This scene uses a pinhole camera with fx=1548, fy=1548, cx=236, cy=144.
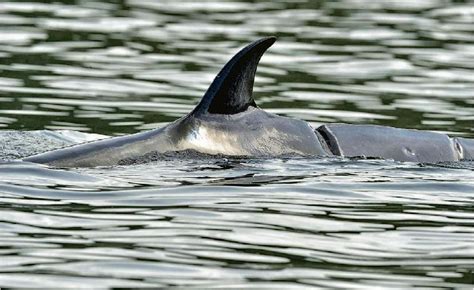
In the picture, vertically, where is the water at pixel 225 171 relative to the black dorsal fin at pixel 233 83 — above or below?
below

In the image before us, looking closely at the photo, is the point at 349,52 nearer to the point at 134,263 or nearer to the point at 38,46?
the point at 38,46

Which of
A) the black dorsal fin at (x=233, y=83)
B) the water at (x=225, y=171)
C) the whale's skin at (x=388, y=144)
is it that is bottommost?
the water at (x=225, y=171)

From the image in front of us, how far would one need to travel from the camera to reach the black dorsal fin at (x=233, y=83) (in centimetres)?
848

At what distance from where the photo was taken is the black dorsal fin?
27.8ft

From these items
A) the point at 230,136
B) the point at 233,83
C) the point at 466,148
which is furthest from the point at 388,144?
the point at 233,83

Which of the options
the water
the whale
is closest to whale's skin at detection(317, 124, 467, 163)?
the whale

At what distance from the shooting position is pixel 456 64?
1420 centimetres

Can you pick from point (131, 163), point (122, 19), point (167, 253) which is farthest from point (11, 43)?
point (167, 253)

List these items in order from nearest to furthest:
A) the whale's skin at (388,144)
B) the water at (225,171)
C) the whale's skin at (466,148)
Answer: the water at (225,171) < the whale's skin at (388,144) < the whale's skin at (466,148)

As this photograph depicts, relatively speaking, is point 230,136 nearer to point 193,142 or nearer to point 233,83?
point 193,142

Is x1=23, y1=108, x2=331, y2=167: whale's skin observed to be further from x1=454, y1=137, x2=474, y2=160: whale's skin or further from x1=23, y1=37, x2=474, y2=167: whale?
x1=454, y1=137, x2=474, y2=160: whale's skin

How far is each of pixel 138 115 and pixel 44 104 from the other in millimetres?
787

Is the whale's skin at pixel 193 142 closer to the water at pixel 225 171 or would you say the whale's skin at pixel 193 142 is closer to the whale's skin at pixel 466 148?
the water at pixel 225 171

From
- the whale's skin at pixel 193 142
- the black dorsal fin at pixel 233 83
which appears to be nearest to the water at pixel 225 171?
the whale's skin at pixel 193 142
